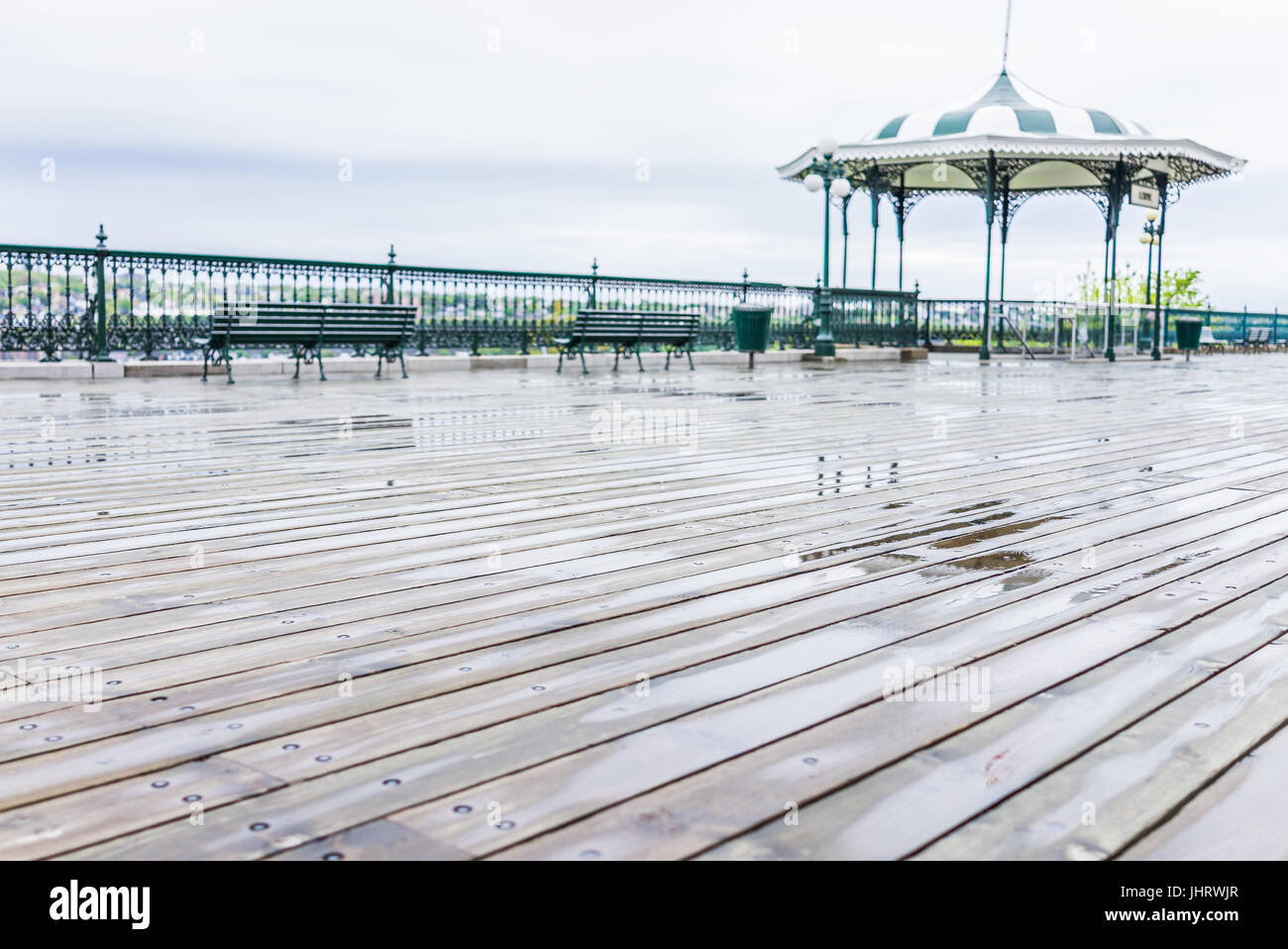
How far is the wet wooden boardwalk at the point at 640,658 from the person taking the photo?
1.50 meters

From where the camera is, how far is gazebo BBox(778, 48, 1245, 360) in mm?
18391

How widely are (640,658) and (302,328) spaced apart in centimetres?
1009

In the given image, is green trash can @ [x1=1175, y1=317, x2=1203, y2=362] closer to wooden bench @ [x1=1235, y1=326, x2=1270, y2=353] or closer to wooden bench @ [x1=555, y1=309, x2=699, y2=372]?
wooden bench @ [x1=1235, y1=326, x2=1270, y2=353]

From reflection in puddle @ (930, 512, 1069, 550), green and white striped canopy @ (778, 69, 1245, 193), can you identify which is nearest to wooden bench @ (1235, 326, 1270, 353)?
green and white striped canopy @ (778, 69, 1245, 193)

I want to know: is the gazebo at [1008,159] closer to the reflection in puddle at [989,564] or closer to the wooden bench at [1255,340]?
the wooden bench at [1255,340]

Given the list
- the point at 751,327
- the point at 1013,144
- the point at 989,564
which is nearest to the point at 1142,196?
the point at 1013,144

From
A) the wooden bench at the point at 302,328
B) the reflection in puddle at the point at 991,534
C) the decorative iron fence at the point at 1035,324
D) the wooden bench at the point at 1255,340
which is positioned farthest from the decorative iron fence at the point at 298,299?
the wooden bench at the point at 1255,340

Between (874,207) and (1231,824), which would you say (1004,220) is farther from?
(1231,824)

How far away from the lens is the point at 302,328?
1150cm

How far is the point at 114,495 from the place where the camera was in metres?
3.91

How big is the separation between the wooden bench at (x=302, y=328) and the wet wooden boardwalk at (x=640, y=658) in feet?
20.6
